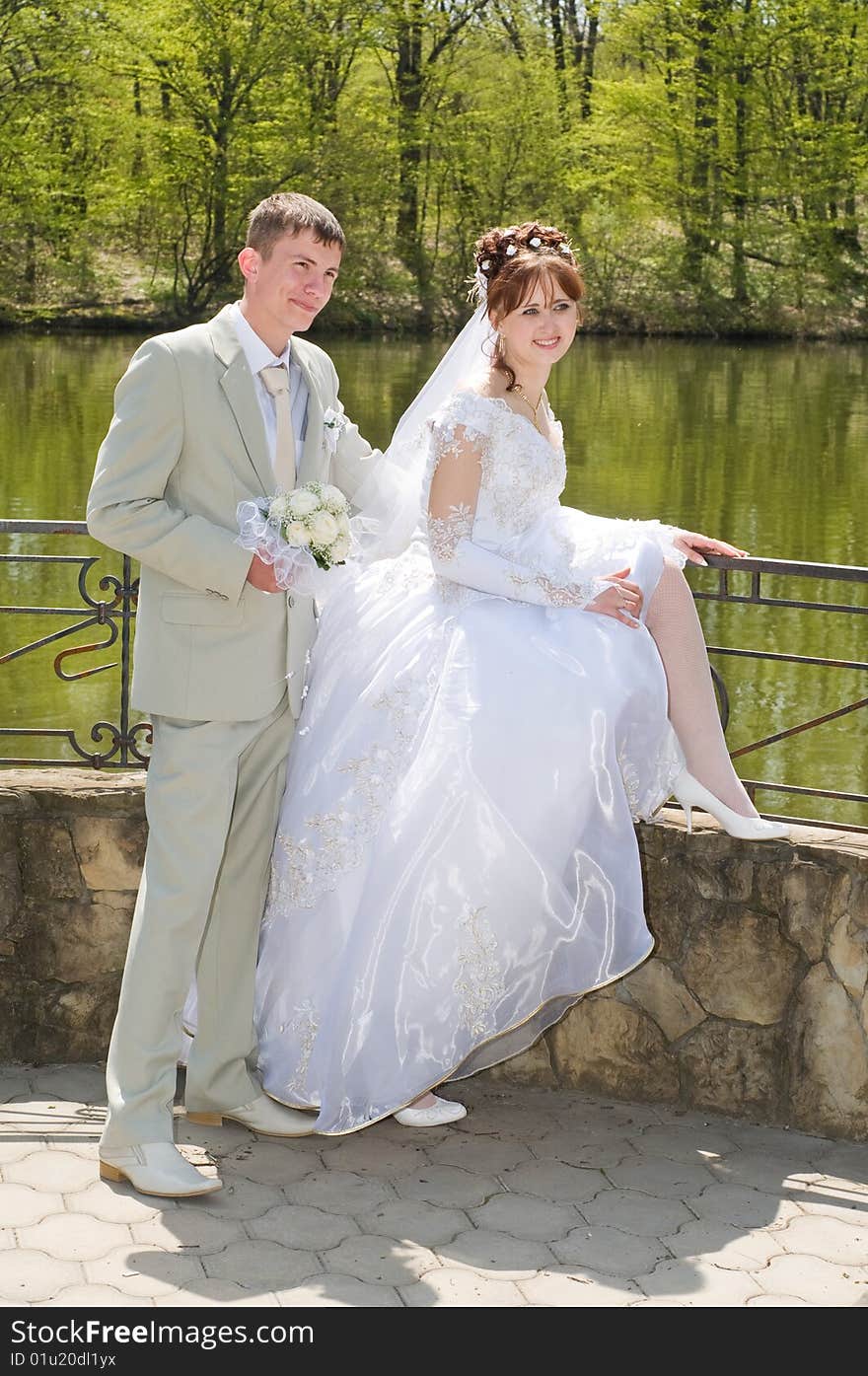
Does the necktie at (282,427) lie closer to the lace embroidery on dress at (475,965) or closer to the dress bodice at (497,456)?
the dress bodice at (497,456)

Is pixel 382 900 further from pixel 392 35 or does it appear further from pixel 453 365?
pixel 392 35

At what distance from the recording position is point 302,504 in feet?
11.3

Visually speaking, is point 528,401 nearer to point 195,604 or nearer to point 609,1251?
point 195,604

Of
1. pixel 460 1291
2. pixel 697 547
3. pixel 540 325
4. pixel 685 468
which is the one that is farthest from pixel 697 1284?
pixel 685 468

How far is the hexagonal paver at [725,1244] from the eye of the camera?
3.34m

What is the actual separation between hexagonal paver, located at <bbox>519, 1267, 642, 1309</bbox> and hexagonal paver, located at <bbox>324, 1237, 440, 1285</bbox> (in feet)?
0.70

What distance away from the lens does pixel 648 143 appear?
141ft

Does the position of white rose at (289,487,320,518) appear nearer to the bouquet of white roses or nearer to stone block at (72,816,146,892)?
the bouquet of white roses

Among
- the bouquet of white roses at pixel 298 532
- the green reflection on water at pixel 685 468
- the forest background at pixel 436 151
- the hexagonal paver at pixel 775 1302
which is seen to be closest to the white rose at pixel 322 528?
the bouquet of white roses at pixel 298 532

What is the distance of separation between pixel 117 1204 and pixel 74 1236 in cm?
17

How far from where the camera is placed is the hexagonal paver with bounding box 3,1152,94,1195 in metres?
3.57

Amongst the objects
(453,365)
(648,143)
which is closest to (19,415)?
(453,365)

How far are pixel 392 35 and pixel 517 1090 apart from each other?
4079cm

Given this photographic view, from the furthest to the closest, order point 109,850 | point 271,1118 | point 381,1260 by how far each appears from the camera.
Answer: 1. point 109,850
2. point 271,1118
3. point 381,1260
